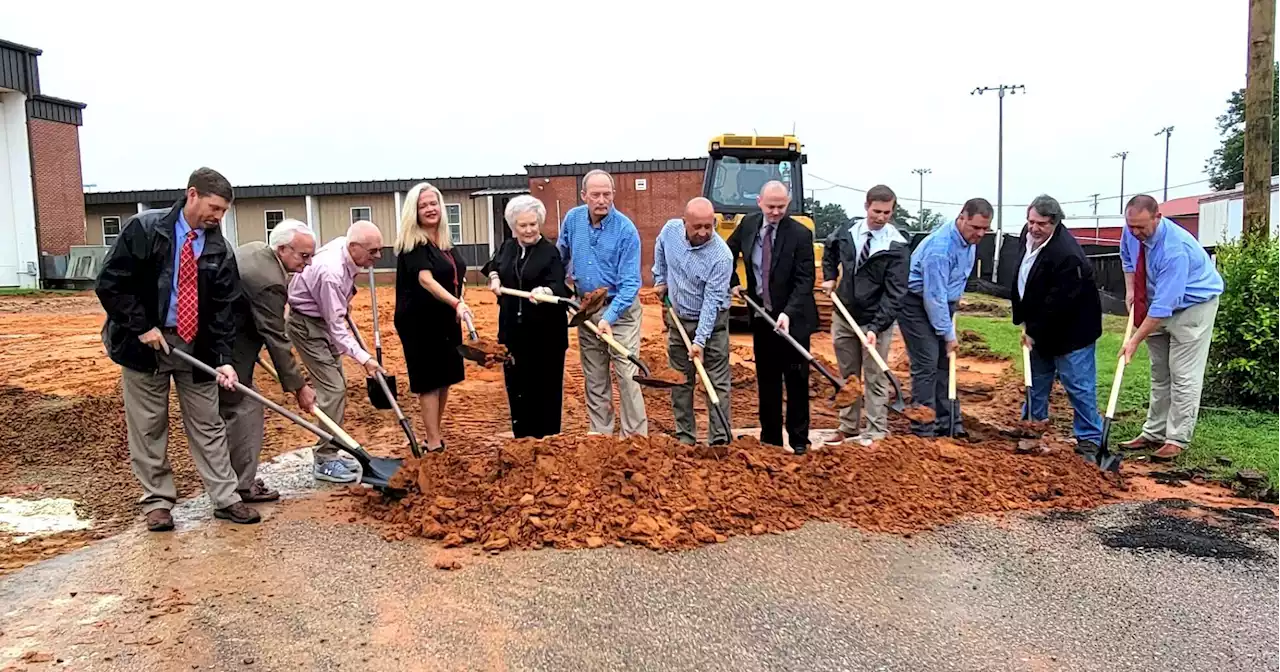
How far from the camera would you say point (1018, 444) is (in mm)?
5836

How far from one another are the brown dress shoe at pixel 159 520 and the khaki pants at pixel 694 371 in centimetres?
302

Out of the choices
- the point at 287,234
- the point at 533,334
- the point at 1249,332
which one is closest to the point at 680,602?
the point at 533,334

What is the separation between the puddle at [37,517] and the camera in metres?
4.75

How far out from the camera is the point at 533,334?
5.62 meters

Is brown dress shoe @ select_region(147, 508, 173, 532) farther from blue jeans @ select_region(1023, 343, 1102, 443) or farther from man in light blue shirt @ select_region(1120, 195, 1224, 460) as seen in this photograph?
man in light blue shirt @ select_region(1120, 195, 1224, 460)

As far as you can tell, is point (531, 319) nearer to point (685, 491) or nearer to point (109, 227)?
point (685, 491)

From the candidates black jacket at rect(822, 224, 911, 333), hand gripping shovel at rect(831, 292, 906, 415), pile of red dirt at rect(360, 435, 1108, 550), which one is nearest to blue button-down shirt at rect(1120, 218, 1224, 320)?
pile of red dirt at rect(360, 435, 1108, 550)

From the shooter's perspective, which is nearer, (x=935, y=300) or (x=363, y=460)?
(x=363, y=460)

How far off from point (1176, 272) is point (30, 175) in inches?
1099

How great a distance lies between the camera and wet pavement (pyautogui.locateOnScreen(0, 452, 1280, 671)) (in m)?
3.20

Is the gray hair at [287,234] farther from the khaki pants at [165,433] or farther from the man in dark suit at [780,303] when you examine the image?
the man in dark suit at [780,303]

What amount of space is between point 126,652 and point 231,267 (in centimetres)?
217

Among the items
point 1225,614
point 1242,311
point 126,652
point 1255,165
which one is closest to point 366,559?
point 126,652

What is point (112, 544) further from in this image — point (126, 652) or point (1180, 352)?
point (1180, 352)
